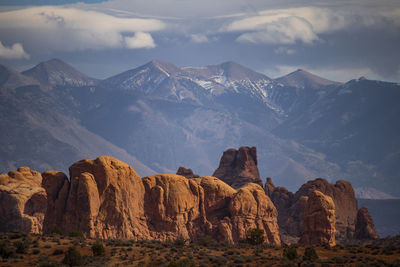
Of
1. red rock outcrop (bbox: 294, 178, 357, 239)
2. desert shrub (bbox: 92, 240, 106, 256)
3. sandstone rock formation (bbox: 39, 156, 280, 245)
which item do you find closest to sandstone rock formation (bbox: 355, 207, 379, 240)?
red rock outcrop (bbox: 294, 178, 357, 239)

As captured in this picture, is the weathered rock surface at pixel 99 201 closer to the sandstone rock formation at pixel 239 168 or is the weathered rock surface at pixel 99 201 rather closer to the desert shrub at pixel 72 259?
the desert shrub at pixel 72 259

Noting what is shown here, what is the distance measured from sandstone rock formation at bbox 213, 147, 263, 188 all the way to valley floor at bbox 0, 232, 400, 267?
97.7 metres

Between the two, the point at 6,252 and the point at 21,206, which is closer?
the point at 6,252

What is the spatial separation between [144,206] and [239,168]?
7872cm

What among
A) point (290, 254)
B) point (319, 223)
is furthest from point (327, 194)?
point (290, 254)

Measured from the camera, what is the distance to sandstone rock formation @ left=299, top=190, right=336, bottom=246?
10162 cm

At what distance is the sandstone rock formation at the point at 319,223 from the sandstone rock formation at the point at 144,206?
33.2 feet

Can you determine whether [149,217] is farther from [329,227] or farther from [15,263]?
[15,263]

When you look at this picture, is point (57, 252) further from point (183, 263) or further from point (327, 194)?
point (327, 194)

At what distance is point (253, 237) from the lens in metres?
91.2

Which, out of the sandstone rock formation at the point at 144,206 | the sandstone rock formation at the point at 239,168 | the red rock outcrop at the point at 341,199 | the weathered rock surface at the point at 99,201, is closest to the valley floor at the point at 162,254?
the weathered rock surface at the point at 99,201

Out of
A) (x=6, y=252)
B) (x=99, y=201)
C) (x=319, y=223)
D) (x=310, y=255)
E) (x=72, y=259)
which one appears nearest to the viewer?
(x=72, y=259)

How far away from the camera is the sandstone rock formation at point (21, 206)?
12050 centimetres

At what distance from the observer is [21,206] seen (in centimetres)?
12344
